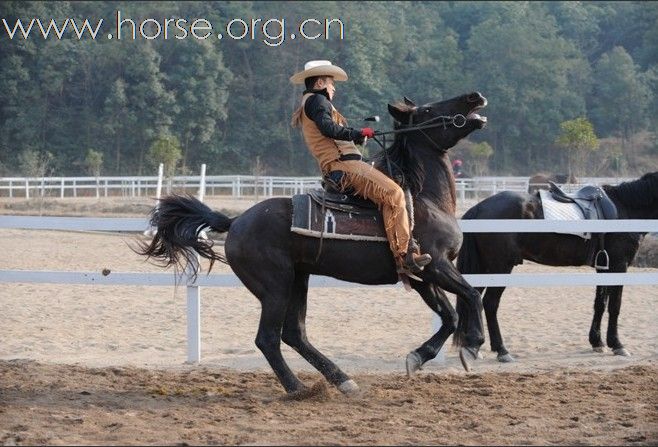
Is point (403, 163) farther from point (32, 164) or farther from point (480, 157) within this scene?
point (480, 157)

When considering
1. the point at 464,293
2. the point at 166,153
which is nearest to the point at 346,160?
the point at 464,293

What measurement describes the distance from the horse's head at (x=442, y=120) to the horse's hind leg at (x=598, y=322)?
10.8 ft

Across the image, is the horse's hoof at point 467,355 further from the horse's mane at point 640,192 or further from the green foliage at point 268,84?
the green foliage at point 268,84

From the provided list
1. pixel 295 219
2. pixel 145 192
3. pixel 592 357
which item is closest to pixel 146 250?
pixel 295 219

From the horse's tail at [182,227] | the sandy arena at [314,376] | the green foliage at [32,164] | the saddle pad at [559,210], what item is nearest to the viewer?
the sandy arena at [314,376]

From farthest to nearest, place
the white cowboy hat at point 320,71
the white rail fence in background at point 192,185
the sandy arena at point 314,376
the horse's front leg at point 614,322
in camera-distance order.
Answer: the white rail fence in background at point 192,185, the horse's front leg at point 614,322, the white cowboy hat at point 320,71, the sandy arena at point 314,376

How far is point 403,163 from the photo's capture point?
845 cm

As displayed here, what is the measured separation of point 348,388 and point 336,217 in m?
1.37

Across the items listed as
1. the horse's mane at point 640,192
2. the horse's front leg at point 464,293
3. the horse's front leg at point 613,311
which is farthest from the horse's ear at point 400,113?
the horse's mane at point 640,192

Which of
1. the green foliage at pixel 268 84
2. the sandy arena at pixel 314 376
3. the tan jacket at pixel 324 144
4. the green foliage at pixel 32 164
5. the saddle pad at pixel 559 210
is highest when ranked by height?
the green foliage at pixel 268 84

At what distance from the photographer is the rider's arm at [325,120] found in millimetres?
7863

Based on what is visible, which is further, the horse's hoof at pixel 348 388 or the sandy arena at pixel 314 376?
the horse's hoof at pixel 348 388

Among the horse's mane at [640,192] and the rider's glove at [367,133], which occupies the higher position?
the rider's glove at [367,133]

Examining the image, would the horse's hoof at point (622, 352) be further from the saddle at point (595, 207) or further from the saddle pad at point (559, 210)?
the saddle pad at point (559, 210)
